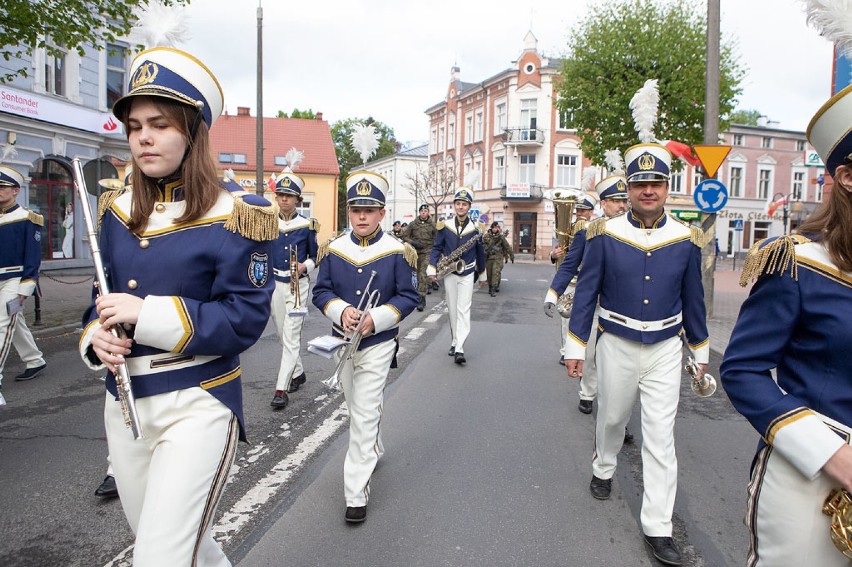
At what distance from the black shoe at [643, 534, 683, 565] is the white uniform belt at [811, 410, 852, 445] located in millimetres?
1855

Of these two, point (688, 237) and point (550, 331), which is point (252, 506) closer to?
point (688, 237)

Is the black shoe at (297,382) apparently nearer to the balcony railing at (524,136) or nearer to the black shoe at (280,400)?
the black shoe at (280,400)

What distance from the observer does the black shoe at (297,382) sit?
6.98 metres

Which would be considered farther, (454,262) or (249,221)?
(454,262)

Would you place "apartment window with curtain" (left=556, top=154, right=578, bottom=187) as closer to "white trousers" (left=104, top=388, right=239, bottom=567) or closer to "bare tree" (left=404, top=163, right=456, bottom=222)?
"bare tree" (left=404, top=163, right=456, bottom=222)

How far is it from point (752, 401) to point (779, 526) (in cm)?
37

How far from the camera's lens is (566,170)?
4791 centimetres

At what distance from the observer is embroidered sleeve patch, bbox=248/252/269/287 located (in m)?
2.33

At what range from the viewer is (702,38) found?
19.4m

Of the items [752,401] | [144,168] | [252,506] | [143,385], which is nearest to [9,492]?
[252,506]

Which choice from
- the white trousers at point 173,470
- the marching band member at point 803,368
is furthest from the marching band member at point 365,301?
the marching band member at point 803,368

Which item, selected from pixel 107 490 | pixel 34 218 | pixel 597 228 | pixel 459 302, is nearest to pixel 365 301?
pixel 597 228

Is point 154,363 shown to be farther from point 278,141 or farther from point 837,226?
point 278,141

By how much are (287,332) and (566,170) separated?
1733 inches
